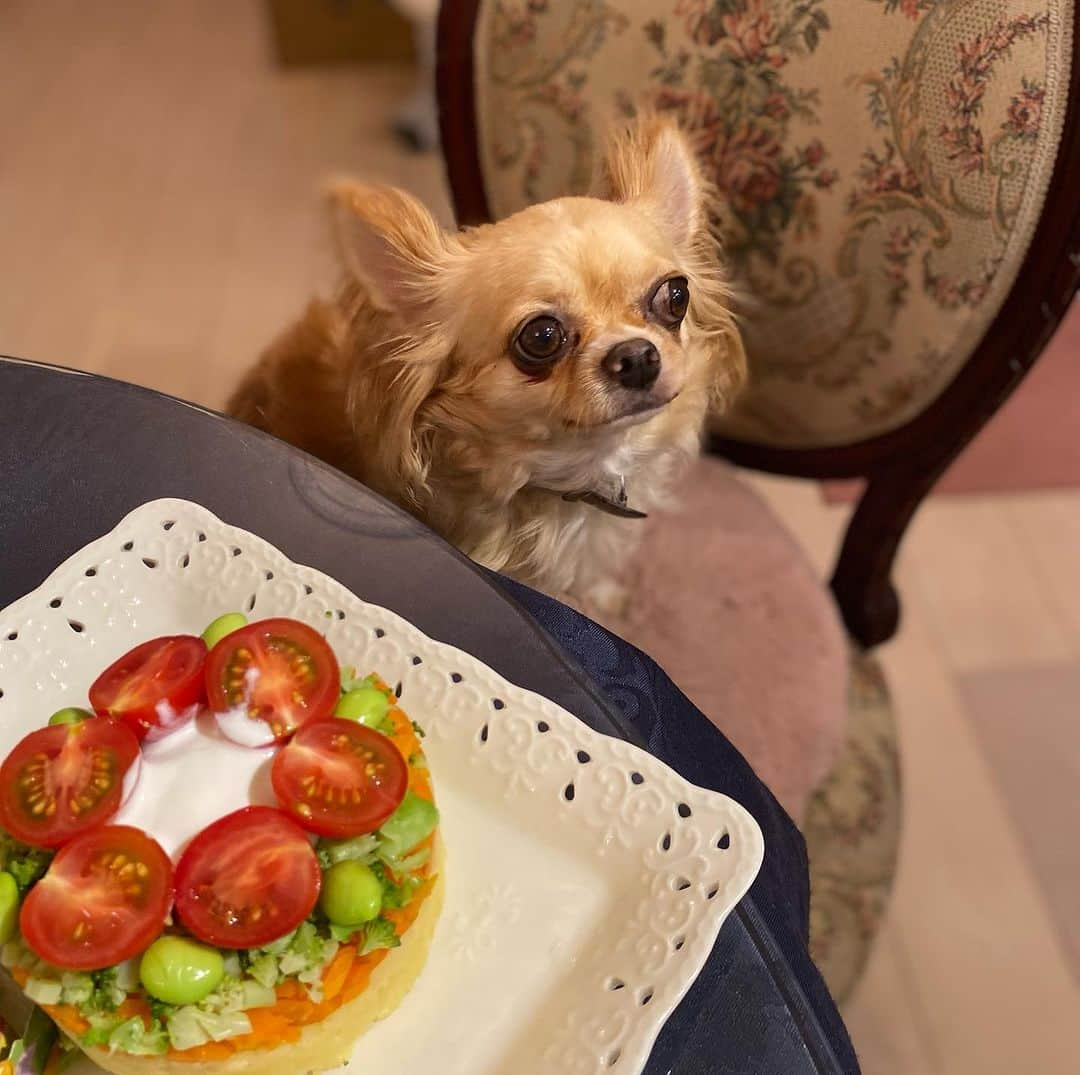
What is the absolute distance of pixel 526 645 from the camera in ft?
2.41

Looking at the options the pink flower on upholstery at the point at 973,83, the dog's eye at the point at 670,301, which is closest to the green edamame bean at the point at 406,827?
the dog's eye at the point at 670,301

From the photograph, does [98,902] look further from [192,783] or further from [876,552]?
[876,552]

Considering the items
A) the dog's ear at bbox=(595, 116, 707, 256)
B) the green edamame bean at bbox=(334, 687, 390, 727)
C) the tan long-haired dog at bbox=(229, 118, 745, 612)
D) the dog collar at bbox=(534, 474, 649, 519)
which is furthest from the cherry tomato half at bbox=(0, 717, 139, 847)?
the dog's ear at bbox=(595, 116, 707, 256)

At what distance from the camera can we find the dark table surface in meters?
0.59

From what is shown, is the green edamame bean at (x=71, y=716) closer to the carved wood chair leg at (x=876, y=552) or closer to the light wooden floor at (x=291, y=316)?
the light wooden floor at (x=291, y=316)

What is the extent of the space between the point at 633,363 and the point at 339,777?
0.48 metres

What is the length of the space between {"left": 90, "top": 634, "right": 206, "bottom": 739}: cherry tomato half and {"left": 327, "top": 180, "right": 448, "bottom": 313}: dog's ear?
0.45 meters

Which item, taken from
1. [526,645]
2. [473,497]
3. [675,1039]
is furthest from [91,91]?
[675,1039]

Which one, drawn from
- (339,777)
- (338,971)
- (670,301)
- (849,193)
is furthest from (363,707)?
(849,193)

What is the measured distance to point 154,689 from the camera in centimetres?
65

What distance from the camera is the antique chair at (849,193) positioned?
0.95 meters

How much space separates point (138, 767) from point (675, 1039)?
36 cm

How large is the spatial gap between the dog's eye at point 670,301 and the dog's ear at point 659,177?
91 millimetres

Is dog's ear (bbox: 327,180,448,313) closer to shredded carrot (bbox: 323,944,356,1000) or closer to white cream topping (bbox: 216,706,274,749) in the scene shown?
white cream topping (bbox: 216,706,274,749)
